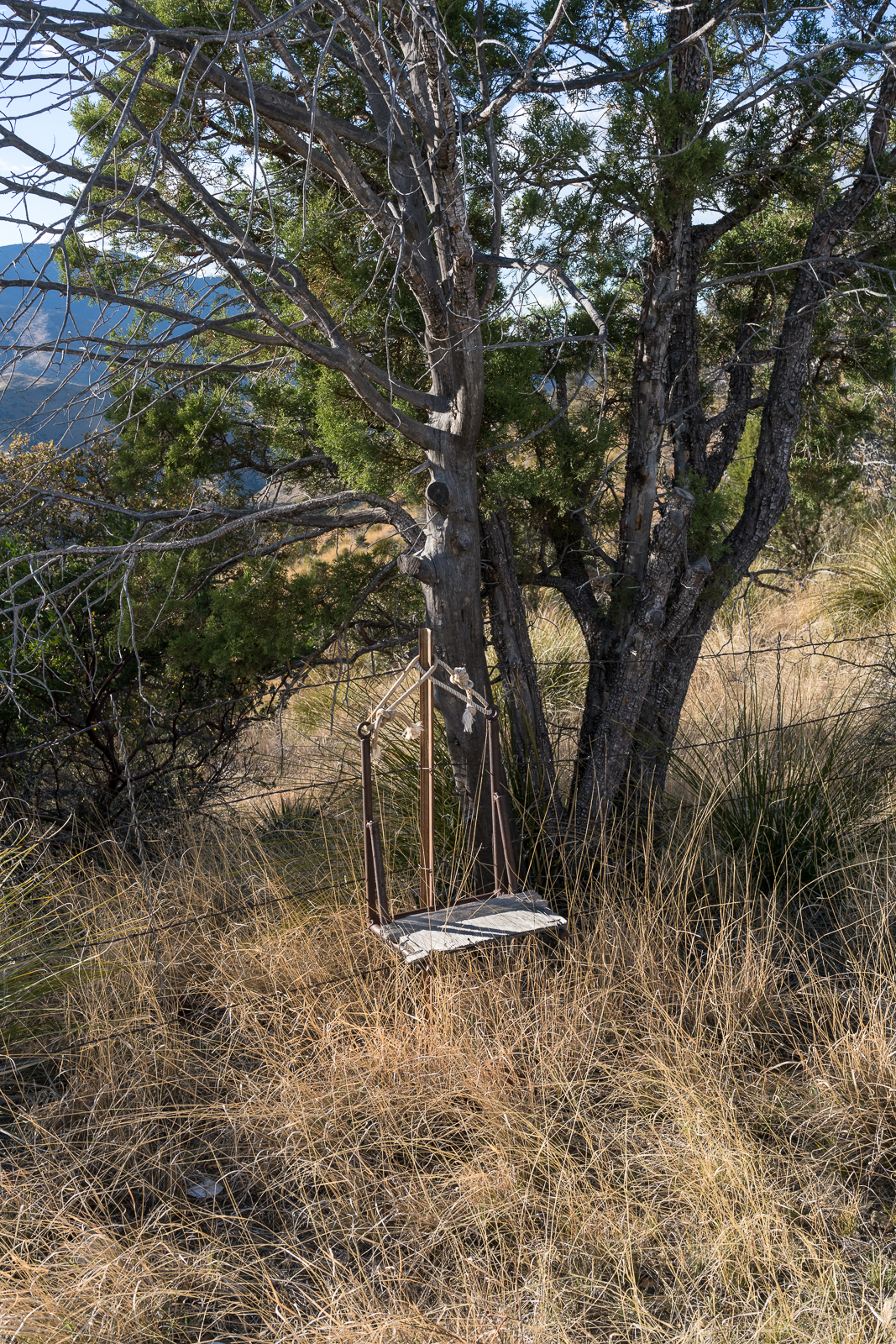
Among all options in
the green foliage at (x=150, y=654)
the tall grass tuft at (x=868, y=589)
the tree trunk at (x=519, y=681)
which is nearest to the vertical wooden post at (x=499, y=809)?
the tree trunk at (x=519, y=681)

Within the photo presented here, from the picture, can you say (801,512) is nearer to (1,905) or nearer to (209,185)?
(209,185)

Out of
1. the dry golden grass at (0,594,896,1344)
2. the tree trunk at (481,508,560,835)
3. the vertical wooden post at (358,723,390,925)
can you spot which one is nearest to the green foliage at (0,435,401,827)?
the tree trunk at (481,508,560,835)

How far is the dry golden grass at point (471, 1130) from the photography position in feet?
7.41

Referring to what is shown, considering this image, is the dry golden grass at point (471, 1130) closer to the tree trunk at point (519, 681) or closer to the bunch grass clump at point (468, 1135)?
the bunch grass clump at point (468, 1135)

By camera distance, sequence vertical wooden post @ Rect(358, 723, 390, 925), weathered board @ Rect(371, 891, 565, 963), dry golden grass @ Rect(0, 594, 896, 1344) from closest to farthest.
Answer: dry golden grass @ Rect(0, 594, 896, 1344) < weathered board @ Rect(371, 891, 565, 963) < vertical wooden post @ Rect(358, 723, 390, 925)

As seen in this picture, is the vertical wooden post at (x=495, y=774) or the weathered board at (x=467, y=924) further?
the vertical wooden post at (x=495, y=774)

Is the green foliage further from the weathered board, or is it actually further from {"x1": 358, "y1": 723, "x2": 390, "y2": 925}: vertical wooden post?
the weathered board

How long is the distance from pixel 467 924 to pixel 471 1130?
60 centimetres

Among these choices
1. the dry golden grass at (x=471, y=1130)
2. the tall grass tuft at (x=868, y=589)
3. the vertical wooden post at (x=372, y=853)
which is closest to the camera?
the dry golden grass at (x=471, y=1130)

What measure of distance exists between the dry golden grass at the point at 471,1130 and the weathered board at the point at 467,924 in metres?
0.29

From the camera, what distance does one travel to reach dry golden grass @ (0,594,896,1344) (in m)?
2.26

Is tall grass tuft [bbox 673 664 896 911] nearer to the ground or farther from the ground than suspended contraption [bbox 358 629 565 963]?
nearer to the ground

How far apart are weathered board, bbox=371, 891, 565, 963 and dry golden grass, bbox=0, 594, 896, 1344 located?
29 cm

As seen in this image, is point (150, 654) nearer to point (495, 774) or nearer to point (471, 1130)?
point (495, 774)
